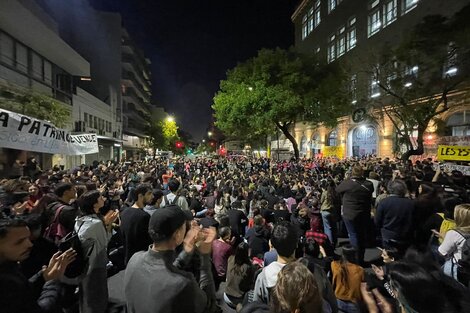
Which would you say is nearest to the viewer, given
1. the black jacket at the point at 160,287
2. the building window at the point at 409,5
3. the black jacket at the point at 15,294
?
the black jacket at the point at 15,294

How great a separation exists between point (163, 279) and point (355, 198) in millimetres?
4395

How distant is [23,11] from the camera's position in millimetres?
15359

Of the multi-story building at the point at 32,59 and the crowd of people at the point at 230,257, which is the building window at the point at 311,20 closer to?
the multi-story building at the point at 32,59

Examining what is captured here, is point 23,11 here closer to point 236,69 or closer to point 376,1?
point 236,69

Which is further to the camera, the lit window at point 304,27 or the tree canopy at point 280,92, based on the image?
the lit window at point 304,27

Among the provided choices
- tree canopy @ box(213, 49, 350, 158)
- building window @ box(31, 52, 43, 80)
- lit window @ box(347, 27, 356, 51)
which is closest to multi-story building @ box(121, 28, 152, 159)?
building window @ box(31, 52, 43, 80)

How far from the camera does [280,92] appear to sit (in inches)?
996

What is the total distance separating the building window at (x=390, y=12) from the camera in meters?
28.7

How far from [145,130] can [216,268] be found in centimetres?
6414

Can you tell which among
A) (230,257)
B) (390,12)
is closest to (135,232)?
(230,257)

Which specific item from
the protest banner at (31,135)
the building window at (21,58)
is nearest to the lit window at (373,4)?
the building window at (21,58)

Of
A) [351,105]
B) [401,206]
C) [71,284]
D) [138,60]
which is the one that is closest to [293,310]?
[71,284]

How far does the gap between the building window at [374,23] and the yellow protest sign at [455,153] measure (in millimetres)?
26682

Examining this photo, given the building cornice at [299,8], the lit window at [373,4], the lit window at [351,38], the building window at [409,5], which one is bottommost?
the building window at [409,5]
